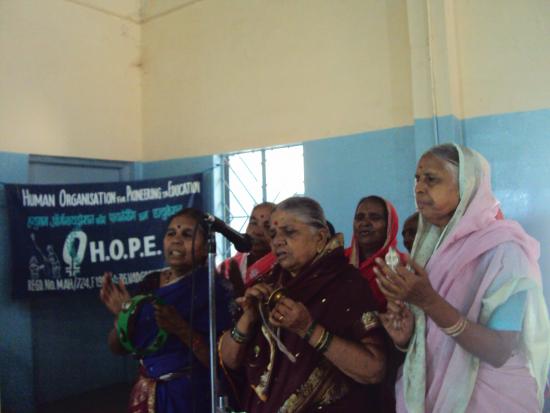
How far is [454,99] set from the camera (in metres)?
3.05

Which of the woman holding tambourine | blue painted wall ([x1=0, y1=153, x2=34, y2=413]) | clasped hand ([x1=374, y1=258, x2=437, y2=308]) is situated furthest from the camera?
blue painted wall ([x1=0, y1=153, x2=34, y2=413])

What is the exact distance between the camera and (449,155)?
61.1 inches

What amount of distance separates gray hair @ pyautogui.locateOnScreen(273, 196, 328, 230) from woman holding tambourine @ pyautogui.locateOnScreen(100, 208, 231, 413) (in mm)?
396

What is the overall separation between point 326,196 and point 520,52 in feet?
4.82

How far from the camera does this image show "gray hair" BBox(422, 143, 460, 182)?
5.03 feet

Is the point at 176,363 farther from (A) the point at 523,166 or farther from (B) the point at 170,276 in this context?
(A) the point at 523,166

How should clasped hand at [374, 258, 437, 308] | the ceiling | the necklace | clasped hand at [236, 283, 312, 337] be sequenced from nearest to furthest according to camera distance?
clasped hand at [374, 258, 437, 308], clasped hand at [236, 283, 312, 337], the necklace, the ceiling

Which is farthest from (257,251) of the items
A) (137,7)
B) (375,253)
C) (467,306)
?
(137,7)

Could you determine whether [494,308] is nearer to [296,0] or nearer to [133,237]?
[296,0]

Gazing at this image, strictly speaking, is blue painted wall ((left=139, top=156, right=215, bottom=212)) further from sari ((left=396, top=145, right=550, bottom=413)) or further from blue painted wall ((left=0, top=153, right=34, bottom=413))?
sari ((left=396, top=145, right=550, bottom=413))

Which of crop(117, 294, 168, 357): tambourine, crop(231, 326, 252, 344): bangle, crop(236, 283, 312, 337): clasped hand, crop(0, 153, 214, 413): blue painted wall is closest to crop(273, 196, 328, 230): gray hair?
crop(236, 283, 312, 337): clasped hand

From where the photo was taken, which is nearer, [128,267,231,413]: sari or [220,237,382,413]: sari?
[220,237,382,413]: sari

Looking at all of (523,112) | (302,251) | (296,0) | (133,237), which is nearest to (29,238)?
(133,237)

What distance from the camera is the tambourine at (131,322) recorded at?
6.55 ft
